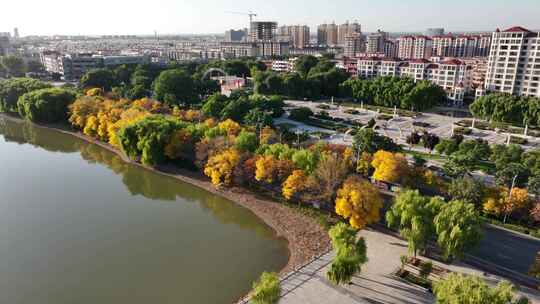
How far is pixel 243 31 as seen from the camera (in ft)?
545

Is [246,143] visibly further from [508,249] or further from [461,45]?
[461,45]

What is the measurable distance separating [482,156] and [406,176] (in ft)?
23.7

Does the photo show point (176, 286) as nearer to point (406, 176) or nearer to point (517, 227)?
point (406, 176)

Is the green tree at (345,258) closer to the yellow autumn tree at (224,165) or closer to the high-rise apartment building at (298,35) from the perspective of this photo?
the yellow autumn tree at (224,165)

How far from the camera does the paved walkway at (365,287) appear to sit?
1243 centimetres

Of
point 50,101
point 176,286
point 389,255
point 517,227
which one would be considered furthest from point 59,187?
point 517,227

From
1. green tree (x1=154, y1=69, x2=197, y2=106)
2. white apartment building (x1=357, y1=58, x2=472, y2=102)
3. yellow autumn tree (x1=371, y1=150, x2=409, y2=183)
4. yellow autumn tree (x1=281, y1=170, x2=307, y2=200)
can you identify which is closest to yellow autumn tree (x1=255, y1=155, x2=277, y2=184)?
yellow autumn tree (x1=281, y1=170, x2=307, y2=200)

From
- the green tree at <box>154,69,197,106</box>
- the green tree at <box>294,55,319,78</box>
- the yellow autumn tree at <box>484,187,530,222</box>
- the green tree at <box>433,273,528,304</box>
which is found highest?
the green tree at <box>294,55,319,78</box>

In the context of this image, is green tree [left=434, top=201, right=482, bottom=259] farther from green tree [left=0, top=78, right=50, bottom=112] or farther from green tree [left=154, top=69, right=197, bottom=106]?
green tree [left=0, top=78, right=50, bottom=112]

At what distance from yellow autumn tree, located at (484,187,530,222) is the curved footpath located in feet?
24.0

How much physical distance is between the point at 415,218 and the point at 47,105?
1340 inches

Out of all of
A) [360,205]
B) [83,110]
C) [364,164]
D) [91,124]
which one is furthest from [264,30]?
[360,205]

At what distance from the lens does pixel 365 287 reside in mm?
13000

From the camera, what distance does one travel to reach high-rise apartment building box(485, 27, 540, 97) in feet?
130
